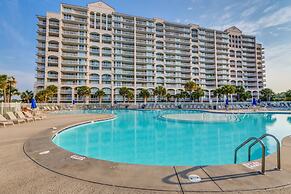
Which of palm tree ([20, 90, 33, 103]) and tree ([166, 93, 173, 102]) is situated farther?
tree ([166, 93, 173, 102])

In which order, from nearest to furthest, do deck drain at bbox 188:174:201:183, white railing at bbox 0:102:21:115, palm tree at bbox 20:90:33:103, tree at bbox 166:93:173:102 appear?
deck drain at bbox 188:174:201:183 < white railing at bbox 0:102:21:115 < palm tree at bbox 20:90:33:103 < tree at bbox 166:93:173:102

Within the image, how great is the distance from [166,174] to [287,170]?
2.84m

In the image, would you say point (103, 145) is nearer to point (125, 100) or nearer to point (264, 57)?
point (125, 100)

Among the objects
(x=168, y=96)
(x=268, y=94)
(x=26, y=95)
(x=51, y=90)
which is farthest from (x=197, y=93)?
(x=26, y=95)

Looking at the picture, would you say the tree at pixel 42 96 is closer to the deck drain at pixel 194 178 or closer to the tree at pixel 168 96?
the tree at pixel 168 96

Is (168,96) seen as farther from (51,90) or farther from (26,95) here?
(26,95)

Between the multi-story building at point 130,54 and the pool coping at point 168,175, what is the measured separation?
46990 millimetres

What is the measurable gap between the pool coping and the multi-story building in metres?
47.0

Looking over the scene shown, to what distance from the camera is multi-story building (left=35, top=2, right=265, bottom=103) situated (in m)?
46.4

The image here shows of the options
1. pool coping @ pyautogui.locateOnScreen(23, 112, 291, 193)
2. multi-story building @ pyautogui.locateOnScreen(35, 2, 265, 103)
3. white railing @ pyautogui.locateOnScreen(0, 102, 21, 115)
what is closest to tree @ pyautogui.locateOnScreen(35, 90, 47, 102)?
multi-story building @ pyautogui.locateOnScreen(35, 2, 265, 103)

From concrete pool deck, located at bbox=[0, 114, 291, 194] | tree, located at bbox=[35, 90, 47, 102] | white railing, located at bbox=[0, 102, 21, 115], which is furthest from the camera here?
tree, located at bbox=[35, 90, 47, 102]

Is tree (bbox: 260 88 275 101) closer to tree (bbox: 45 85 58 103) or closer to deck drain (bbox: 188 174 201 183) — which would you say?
deck drain (bbox: 188 174 201 183)

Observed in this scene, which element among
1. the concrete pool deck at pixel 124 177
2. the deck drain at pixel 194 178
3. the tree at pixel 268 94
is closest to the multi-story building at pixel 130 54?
the tree at pixel 268 94

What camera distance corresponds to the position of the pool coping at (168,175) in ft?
9.48
